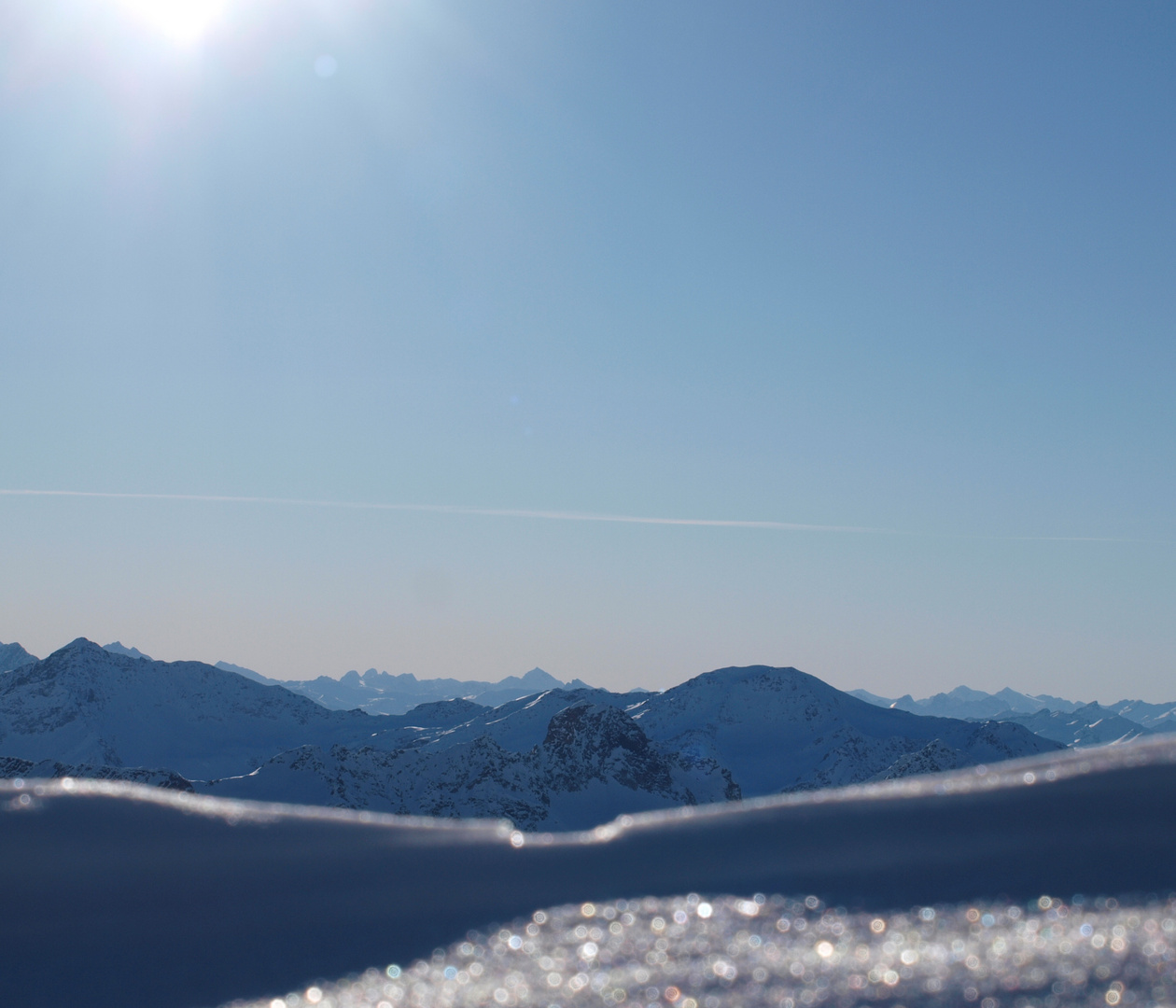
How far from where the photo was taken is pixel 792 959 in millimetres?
4117

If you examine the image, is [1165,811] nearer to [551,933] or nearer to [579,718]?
[551,933]

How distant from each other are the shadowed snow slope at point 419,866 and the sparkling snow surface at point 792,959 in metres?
0.27

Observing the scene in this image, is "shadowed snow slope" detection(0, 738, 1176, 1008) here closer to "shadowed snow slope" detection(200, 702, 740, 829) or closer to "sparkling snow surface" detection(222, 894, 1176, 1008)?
"sparkling snow surface" detection(222, 894, 1176, 1008)

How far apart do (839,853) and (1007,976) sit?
166 centimetres

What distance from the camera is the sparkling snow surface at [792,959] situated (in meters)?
3.73

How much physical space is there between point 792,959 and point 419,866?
2674 mm

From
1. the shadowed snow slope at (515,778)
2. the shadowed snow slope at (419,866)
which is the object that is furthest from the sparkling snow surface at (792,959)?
the shadowed snow slope at (515,778)

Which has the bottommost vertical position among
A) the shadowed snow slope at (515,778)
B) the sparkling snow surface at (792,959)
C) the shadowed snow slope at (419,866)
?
the shadowed snow slope at (515,778)

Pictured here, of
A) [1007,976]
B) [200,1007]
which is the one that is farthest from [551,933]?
[1007,976]

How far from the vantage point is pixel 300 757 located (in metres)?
116

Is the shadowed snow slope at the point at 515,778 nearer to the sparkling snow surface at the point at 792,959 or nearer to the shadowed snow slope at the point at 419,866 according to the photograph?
the shadowed snow slope at the point at 419,866

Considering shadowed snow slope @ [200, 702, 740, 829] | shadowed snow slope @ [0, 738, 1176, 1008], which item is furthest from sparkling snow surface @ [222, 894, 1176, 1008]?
shadowed snow slope @ [200, 702, 740, 829]

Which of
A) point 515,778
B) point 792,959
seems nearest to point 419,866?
point 792,959

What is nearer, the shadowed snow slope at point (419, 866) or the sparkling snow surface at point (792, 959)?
the sparkling snow surface at point (792, 959)
